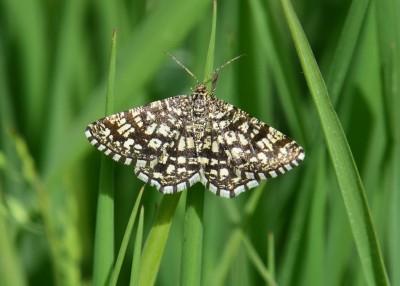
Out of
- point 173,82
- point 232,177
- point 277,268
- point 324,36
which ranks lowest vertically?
point 277,268

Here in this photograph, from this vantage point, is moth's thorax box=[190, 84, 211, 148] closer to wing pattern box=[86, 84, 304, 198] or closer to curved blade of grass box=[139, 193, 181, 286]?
wing pattern box=[86, 84, 304, 198]

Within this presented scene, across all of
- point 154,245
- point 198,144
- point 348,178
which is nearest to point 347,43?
point 348,178

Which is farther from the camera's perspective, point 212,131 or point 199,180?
point 212,131

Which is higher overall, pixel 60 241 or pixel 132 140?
pixel 132 140

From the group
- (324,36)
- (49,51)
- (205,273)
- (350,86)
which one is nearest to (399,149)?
(350,86)

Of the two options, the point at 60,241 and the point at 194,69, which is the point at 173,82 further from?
the point at 60,241

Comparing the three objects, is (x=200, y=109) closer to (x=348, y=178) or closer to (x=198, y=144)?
(x=198, y=144)

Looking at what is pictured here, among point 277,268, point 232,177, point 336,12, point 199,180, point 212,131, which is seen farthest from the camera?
point 336,12
